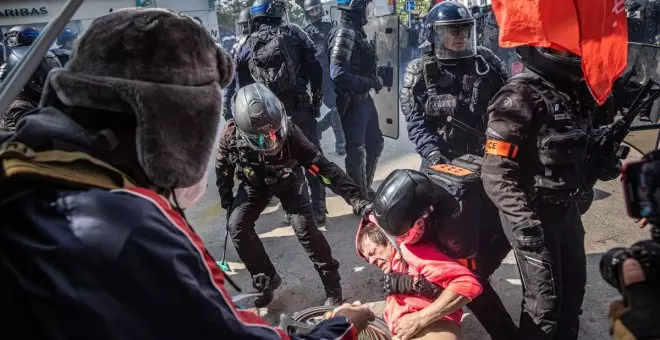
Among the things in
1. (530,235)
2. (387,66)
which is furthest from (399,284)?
(387,66)

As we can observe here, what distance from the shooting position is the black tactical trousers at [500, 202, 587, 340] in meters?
2.46

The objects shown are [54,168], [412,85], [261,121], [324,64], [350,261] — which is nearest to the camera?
[54,168]

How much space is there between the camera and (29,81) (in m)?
4.14

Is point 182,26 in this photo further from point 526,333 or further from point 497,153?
point 526,333

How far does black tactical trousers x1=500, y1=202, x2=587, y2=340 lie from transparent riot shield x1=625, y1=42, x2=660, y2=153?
0.67 meters

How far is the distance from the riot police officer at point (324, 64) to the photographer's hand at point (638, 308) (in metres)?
6.59

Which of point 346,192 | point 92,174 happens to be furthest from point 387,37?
point 92,174

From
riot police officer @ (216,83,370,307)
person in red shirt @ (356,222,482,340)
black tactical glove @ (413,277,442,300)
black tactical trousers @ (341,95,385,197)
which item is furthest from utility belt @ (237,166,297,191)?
black tactical trousers @ (341,95,385,197)

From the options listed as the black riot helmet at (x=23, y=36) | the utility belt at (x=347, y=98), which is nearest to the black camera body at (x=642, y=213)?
the utility belt at (x=347, y=98)

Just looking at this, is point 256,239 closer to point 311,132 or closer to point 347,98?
point 311,132

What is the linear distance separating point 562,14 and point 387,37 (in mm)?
3548

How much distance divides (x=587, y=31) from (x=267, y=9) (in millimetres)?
3340

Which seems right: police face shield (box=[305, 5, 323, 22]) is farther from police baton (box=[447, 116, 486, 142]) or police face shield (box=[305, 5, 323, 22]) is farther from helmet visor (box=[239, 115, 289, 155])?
helmet visor (box=[239, 115, 289, 155])

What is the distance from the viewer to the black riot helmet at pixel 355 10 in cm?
535
